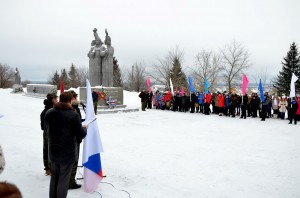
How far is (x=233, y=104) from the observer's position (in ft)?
57.7

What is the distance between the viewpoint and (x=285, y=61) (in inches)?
1769

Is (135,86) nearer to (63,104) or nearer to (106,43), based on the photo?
(106,43)

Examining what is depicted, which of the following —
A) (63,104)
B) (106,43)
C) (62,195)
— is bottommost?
(62,195)

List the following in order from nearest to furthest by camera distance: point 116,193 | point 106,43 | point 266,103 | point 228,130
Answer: point 116,193 → point 228,130 → point 266,103 → point 106,43

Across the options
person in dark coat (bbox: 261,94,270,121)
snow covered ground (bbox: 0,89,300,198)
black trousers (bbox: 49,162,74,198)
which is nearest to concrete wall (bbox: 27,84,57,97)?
snow covered ground (bbox: 0,89,300,198)

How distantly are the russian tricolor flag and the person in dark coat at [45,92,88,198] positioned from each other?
957 mm

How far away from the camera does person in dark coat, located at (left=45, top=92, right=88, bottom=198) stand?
3.96 m

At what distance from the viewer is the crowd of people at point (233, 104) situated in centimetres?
1620

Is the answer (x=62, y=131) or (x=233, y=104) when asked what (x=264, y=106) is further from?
(x=62, y=131)

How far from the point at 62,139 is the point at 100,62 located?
17226 millimetres

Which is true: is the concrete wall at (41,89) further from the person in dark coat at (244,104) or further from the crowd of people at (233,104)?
the person in dark coat at (244,104)

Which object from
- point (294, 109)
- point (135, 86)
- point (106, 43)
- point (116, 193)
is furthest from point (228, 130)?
point (135, 86)

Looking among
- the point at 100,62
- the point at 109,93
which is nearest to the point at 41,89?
the point at 100,62

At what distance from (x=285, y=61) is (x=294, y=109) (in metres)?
34.4
